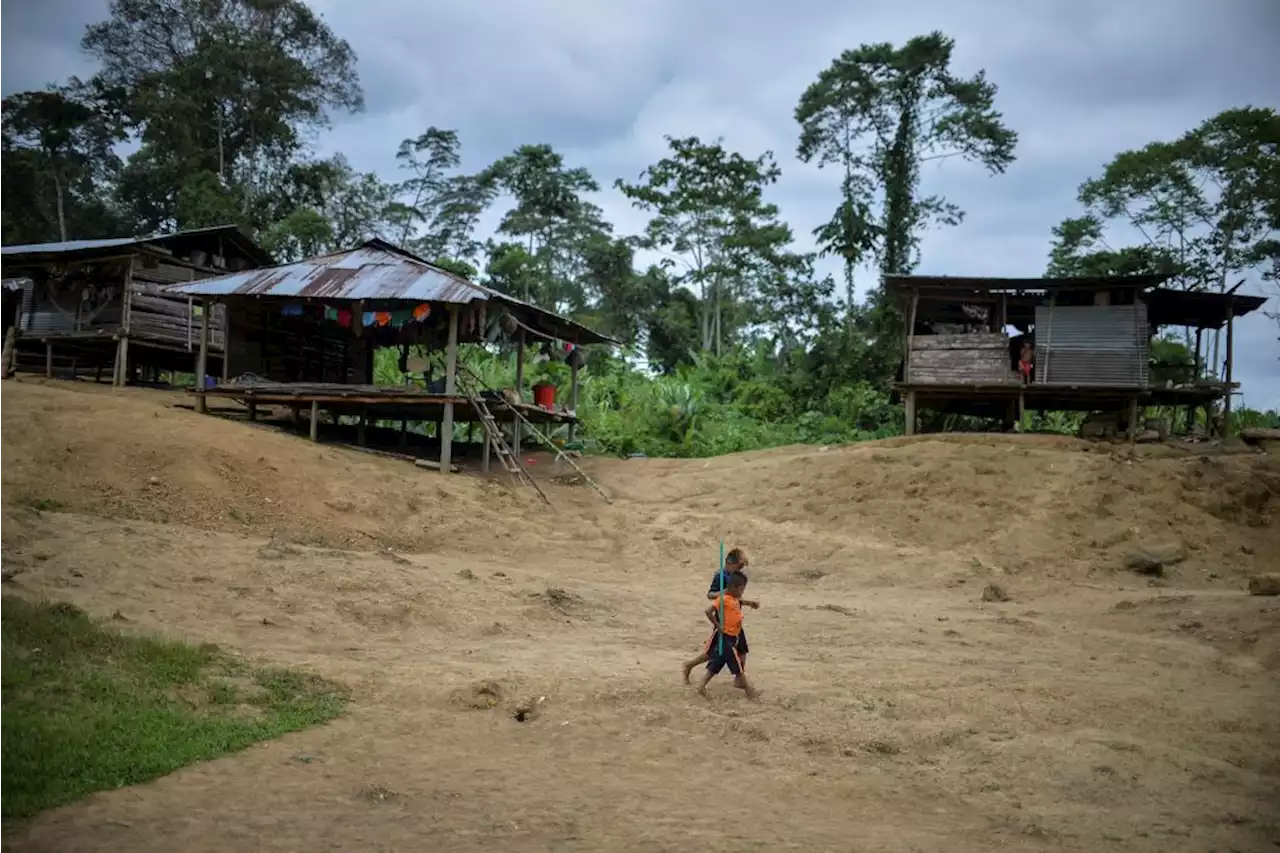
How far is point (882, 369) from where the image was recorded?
28156mm

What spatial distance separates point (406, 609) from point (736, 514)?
8.40m

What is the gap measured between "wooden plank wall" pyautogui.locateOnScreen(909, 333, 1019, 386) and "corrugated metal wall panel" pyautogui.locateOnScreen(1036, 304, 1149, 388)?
0.80 meters

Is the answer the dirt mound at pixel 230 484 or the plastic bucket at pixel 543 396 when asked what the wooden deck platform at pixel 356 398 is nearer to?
the plastic bucket at pixel 543 396

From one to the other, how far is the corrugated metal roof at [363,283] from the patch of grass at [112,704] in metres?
11.2

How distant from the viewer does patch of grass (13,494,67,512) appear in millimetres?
11656

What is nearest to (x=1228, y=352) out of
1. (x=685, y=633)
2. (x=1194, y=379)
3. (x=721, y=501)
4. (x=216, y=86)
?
(x=1194, y=379)

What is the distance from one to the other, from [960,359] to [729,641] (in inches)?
613

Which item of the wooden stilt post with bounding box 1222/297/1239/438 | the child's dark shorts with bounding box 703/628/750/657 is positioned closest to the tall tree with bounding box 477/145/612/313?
the wooden stilt post with bounding box 1222/297/1239/438

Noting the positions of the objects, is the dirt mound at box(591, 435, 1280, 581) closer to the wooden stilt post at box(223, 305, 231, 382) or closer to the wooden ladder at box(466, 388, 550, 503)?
the wooden ladder at box(466, 388, 550, 503)

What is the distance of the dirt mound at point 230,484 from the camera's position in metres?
Result: 13.0

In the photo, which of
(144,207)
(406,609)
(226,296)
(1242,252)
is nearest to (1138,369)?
(1242,252)

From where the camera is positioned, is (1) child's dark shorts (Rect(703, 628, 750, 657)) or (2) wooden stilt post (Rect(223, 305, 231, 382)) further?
(2) wooden stilt post (Rect(223, 305, 231, 382))

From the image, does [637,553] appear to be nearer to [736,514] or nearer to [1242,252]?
[736,514]

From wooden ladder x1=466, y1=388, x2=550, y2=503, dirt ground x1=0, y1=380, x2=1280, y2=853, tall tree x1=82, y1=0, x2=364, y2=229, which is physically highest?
tall tree x1=82, y1=0, x2=364, y2=229
